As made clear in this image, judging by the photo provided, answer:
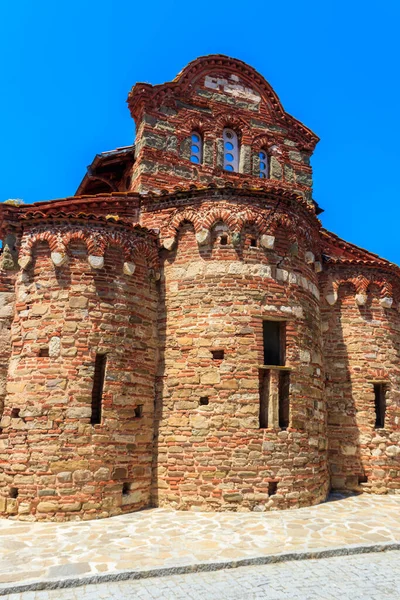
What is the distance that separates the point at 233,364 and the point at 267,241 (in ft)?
9.23

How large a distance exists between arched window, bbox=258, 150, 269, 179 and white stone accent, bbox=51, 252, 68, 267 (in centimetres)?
707

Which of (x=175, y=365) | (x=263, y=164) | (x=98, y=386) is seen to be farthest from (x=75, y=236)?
(x=263, y=164)

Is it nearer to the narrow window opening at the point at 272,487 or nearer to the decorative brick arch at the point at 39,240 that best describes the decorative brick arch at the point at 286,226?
the decorative brick arch at the point at 39,240

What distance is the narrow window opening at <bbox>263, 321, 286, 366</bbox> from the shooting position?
9.99 m

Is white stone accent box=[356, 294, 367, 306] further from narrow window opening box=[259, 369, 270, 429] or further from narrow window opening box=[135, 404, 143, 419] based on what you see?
narrow window opening box=[135, 404, 143, 419]

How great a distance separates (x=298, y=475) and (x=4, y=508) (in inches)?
220

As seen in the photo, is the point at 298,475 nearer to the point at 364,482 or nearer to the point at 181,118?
the point at 364,482

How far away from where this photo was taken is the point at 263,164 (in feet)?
45.8

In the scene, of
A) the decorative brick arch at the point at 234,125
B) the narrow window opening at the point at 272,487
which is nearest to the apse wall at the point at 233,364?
the narrow window opening at the point at 272,487

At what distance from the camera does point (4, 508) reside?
8.11m

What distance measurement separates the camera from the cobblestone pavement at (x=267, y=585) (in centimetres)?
496

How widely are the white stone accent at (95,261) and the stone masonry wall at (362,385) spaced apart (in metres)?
6.37

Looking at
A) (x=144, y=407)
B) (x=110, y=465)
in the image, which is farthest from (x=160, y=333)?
(x=110, y=465)

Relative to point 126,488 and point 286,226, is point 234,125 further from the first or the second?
point 126,488
